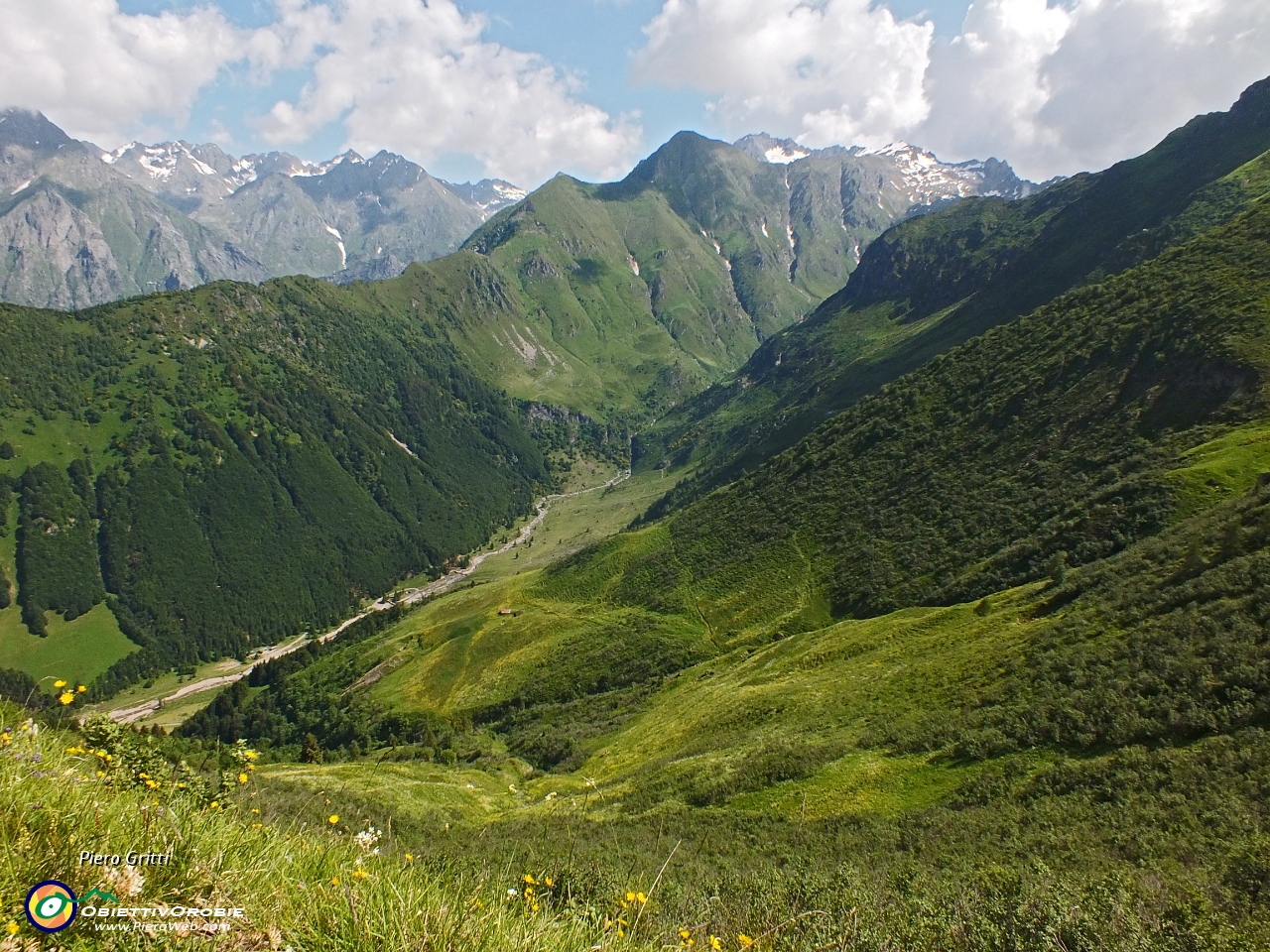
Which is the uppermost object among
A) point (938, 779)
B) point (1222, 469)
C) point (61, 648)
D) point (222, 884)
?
point (61, 648)

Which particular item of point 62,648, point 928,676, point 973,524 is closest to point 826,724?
point 928,676

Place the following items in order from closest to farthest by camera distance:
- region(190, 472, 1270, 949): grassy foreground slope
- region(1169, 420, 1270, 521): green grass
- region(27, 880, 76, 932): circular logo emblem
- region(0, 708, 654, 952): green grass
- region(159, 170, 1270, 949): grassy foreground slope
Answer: region(27, 880, 76, 932): circular logo emblem
region(0, 708, 654, 952): green grass
region(190, 472, 1270, 949): grassy foreground slope
region(159, 170, 1270, 949): grassy foreground slope
region(1169, 420, 1270, 521): green grass

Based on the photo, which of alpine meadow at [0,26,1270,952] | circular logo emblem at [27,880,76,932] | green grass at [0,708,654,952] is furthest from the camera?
alpine meadow at [0,26,1270,952]

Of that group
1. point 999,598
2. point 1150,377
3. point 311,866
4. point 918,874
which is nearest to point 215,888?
point 311,866

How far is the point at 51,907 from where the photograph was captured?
315 centimetres

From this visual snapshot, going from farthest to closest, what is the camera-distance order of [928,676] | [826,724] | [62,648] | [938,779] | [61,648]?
[61,648] → [62,648] → [928,676] → [826,724] → [938,779]

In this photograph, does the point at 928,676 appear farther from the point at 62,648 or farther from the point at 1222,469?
the point at 62,648

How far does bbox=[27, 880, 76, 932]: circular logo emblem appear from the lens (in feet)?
10.1

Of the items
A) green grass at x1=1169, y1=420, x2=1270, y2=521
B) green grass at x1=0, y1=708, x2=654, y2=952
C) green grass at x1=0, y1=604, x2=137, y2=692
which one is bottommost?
green grass at x1=1169, y1=420, x2=1270, y2=521

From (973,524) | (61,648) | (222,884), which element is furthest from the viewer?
(61,648)

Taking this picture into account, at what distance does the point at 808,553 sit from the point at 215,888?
350ft

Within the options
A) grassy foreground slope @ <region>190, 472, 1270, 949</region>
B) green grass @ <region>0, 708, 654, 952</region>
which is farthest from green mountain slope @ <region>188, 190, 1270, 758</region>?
green grass @ <region>0, 708, 654, 952</region>

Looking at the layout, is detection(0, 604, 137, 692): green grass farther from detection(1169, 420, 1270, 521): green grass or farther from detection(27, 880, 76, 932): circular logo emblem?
detection(1169, 420, 1270, 521): green grass

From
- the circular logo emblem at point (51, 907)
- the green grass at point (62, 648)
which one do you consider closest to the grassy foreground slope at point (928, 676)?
the circular logo emblem at point (51, 907)
